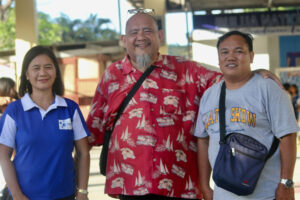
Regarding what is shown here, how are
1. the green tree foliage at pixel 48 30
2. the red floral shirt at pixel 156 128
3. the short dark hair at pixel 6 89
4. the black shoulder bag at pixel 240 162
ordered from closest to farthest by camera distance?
1. the black shoulder bag at pixel 240 162
2. the red floral shirt at pixel 156 128
3. the short dark hair at pixel 6 89
4. the green tree foliage at pixel 48 30

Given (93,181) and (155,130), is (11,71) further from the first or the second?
(155,130)

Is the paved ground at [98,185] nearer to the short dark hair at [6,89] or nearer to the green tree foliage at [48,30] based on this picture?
the short dark hair at [6,89]

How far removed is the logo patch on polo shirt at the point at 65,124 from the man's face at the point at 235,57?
1.07 m

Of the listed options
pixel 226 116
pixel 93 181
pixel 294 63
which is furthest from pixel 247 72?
pixel 294 63

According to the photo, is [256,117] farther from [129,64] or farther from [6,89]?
[6,89]

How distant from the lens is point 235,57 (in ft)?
9.86

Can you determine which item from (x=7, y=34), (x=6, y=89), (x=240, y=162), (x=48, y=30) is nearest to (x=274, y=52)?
(x=6, y=89)

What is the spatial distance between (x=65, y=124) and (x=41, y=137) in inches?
7.7

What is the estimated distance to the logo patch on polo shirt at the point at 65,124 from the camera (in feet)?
9.85

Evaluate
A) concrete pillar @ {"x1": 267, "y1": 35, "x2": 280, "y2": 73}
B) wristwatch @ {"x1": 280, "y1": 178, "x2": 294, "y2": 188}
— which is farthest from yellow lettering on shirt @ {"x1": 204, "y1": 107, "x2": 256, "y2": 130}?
concrete pillar @ {"x1": 267, "y1": 35, "x2": 280, "y2": 73}

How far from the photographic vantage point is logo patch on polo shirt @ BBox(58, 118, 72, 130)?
9.85 ft

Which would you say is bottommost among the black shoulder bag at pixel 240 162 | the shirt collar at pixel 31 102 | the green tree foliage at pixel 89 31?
the black shoulder bag at pixel 240 162

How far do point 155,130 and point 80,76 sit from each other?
1310 centimetres

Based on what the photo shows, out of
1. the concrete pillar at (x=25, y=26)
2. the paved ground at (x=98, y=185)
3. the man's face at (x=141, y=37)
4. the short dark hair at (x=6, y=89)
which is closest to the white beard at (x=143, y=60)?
the man's face at (x=141, y=37)
